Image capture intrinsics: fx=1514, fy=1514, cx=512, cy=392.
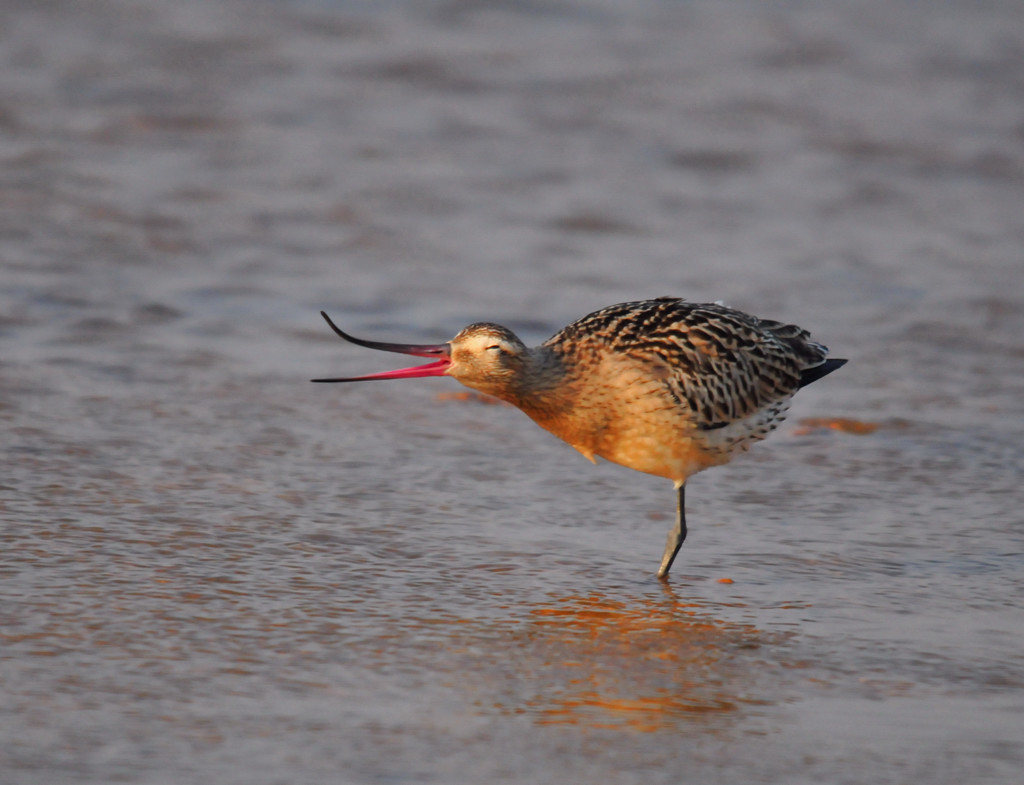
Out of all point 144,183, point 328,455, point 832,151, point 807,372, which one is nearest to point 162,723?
point 328,455

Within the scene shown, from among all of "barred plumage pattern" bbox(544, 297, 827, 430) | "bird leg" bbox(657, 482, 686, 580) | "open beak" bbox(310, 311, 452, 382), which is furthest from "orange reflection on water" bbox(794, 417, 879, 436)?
"open beak" bbox(310, 311, 452, 382)

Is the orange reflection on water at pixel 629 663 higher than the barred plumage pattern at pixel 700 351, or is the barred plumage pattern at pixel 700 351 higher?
the barred plumage pattern at pixel 700 351

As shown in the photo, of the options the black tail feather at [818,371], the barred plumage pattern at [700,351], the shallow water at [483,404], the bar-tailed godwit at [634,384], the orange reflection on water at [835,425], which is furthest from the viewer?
the orange reflection on water at [835,425]

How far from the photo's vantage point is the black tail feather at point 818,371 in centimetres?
622

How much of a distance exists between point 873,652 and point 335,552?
1855 mm

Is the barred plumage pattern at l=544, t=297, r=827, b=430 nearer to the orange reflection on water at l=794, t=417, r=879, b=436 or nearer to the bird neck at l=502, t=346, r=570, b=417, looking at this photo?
the bird neck at l=502, t=346, r=570, b=417

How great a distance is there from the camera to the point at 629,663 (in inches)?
178

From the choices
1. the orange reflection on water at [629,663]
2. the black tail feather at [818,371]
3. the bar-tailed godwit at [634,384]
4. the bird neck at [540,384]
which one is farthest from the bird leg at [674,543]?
the black tail feather at [818,371]

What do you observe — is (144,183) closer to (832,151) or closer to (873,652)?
(832,151)

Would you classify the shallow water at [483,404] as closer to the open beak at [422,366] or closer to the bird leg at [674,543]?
the bird leg at [674,543]

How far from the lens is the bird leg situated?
5.35m

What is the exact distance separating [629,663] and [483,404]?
293cm

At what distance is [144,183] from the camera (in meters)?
10.0

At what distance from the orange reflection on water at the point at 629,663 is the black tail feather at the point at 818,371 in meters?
1.49
